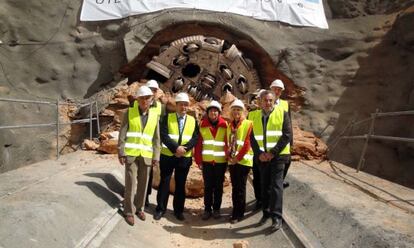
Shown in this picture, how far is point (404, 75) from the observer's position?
14.7m

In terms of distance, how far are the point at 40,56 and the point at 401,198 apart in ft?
40.7

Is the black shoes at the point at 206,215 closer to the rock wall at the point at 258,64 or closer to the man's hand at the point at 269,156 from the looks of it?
the man's hand at the point at 269,156

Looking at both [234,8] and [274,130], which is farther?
[234,8]

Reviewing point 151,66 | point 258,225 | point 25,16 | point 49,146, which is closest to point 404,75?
point 151,66

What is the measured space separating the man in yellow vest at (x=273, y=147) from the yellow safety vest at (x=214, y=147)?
77cm

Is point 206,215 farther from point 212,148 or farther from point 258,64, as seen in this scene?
point 258,64

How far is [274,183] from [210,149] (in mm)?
1286

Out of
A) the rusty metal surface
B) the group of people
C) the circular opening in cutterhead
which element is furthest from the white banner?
the group of people

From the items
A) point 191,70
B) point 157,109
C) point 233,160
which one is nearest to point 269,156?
point 233,160

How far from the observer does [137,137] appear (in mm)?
6586

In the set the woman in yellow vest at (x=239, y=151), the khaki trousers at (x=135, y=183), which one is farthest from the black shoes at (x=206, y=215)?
the khaki trousers at (x=135, y=183)

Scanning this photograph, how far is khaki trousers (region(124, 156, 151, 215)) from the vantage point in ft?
21.5

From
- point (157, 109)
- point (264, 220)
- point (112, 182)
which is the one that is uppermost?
point (157, 109)

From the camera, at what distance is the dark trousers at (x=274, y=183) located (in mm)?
6332
